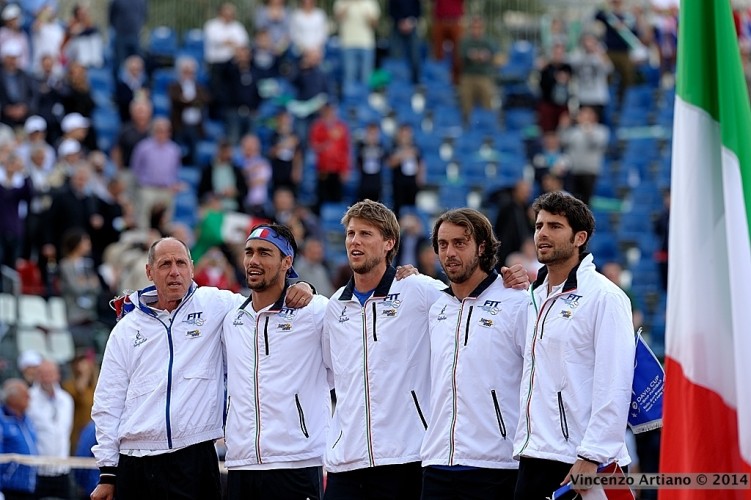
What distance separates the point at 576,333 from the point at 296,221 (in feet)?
38.8

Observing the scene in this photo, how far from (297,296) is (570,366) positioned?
1800mm

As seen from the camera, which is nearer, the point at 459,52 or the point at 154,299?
the point at 154,299

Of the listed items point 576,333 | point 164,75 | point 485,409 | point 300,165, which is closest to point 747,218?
point 576,333

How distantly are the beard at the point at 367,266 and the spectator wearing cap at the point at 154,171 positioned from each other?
12111mm

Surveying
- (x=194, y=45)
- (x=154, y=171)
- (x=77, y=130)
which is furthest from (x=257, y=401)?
(x=194, y=45)

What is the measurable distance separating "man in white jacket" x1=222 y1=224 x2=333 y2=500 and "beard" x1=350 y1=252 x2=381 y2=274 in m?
0.44

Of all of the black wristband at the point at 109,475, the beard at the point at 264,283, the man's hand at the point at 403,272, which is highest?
the man's hand at the point at 403,272

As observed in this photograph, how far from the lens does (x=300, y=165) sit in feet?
74.7

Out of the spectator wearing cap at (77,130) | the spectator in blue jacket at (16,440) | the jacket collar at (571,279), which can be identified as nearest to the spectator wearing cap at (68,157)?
the spectator wearing cap at (77,130)

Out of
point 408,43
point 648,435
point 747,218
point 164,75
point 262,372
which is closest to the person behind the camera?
point 747,218

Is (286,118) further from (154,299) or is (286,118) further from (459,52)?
(154,299)

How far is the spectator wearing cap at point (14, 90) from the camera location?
20.9 metres

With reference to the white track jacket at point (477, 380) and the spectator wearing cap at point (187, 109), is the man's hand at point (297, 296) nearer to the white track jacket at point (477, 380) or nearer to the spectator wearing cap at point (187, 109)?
the white track jacket at point (477, 380)

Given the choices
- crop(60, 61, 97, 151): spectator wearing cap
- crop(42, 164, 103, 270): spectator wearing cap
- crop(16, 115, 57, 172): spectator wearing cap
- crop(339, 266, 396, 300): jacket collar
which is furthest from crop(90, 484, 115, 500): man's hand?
crop(60, 61, 97, 151): spectator wearing cap
